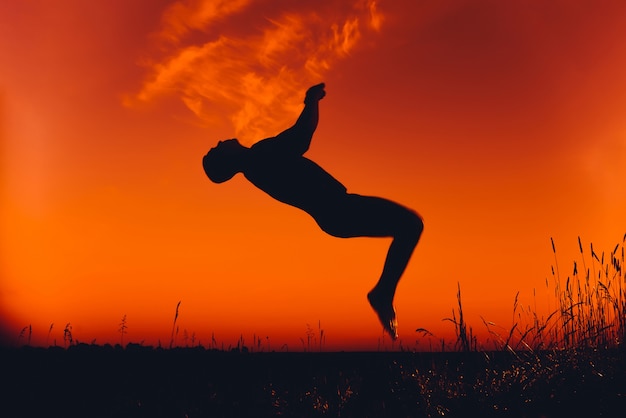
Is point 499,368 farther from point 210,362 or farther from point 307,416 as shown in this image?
point 210,362

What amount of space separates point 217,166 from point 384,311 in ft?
4.61

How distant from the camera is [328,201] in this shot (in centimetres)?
374

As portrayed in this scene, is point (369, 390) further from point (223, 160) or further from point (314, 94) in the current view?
point (314, 94)

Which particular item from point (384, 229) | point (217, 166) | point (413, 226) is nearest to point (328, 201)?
point (384, 229)

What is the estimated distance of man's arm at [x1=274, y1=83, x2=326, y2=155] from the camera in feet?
12.3

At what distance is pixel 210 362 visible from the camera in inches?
257

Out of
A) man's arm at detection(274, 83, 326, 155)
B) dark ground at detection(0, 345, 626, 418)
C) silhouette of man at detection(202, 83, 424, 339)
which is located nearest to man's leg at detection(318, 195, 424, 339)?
silhouette of man at detection(202, 83, 424, 339)

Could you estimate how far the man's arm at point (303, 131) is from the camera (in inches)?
148

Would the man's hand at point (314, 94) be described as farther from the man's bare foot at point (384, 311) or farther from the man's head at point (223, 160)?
the man's bare foot at point (384, 311)

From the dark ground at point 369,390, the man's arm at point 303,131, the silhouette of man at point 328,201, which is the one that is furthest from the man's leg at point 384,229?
the dark ground at point 369,390

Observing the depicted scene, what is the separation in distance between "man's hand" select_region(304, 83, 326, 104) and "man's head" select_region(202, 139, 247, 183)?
0.53 meters

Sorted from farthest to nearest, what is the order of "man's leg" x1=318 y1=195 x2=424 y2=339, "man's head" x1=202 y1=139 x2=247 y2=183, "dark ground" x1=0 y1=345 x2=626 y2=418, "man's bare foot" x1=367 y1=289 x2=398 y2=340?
"man's head" x1=202 y1=139 x2=247 y2=183 → "man's bare foot" x1=367 y1=289 x2=398 y2=340 → "man's leg" x1=318 y1=195 x2=424 y2=339 → "dark ground" x1=0 y1=345 x2=626 y2=418

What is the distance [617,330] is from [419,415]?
197 cm

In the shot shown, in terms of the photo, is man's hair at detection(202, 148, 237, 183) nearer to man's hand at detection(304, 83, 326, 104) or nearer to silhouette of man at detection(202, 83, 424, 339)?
silhouette of man at detection(202, 83, 424, 339)
